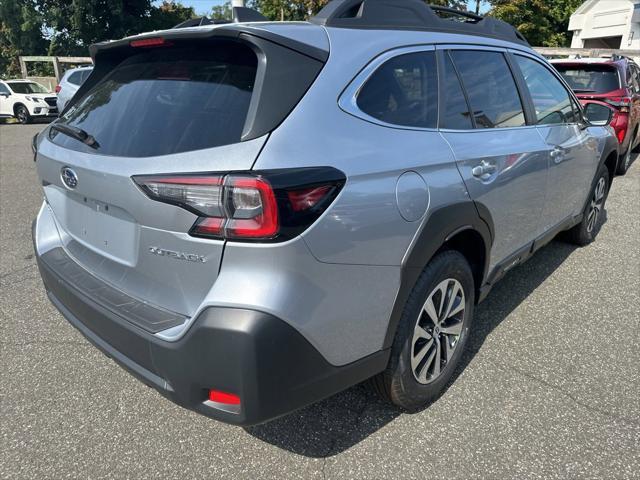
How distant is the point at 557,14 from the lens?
3034 centimetres

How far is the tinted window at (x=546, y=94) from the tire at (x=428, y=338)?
4.78 ft

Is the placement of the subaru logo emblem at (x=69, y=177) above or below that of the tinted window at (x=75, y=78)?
below

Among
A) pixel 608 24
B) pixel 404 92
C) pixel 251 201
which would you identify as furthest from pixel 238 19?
pixel 608 24

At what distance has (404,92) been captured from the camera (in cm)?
213

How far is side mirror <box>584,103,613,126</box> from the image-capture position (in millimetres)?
4232

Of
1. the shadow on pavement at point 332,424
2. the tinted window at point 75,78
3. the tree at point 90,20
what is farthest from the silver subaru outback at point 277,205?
the tree at point 90,20

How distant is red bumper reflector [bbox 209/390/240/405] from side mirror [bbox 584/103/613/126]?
393cm

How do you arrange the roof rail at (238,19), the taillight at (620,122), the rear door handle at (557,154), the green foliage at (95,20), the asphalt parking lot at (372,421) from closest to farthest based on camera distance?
1. the asphalt parking lot at (372,421)
2. the roof rail at (238,19)
3. the rear door handle at (557,154)
4. the taillight at (620,122)
5. the green foliage at (95,20)

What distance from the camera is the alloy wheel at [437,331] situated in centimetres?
227

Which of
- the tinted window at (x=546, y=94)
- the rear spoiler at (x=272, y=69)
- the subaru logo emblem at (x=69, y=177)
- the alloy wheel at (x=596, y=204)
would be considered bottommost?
the alloy wheel at (x=596, y=204)

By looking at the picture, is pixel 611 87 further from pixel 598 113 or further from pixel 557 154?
pixel 557 154

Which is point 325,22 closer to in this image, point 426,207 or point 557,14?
point 426,207

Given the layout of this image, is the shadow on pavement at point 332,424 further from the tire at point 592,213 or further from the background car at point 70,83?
the background car at point 70,83

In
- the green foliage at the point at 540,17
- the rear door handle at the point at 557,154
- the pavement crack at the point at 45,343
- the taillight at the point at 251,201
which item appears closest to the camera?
the taillight at the point at 251,201
